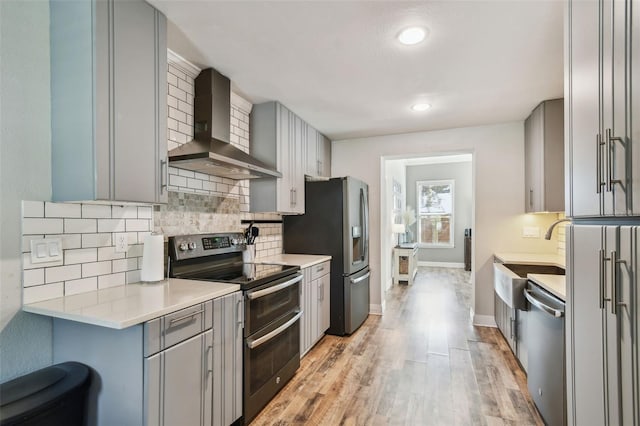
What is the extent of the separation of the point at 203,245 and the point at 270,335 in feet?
2.69

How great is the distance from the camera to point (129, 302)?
146 cm

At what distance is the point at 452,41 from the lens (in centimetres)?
199

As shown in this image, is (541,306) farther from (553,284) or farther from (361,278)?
(361,278)

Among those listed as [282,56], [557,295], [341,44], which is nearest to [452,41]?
[341,44]

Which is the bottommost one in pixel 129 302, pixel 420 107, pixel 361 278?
pixel 361 278

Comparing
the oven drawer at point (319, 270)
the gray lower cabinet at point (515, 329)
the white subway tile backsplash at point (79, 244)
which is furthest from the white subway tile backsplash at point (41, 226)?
the gray lower cabinet at point (515, 329)

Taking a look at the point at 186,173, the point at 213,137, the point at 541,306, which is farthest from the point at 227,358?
the point at 541,306

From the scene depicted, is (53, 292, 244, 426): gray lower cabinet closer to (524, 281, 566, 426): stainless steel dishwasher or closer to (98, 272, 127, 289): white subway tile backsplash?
(98, 272, 127, 289): white subway tile backsplash

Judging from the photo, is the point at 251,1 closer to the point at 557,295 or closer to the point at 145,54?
the point at 145,54

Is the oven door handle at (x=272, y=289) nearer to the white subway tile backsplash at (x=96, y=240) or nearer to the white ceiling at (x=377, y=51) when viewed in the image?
the white subway tile backsplash at (x=96, y=240)

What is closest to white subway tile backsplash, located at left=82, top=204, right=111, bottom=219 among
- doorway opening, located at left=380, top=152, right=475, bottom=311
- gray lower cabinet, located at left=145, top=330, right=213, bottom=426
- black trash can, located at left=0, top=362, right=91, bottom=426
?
black trash can, located at left=0, top=362, right=91, bottom=426

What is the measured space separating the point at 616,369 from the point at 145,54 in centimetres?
241

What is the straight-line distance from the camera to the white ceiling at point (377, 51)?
1.71 m

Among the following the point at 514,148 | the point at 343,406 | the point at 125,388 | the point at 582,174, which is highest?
the point at 514,148
